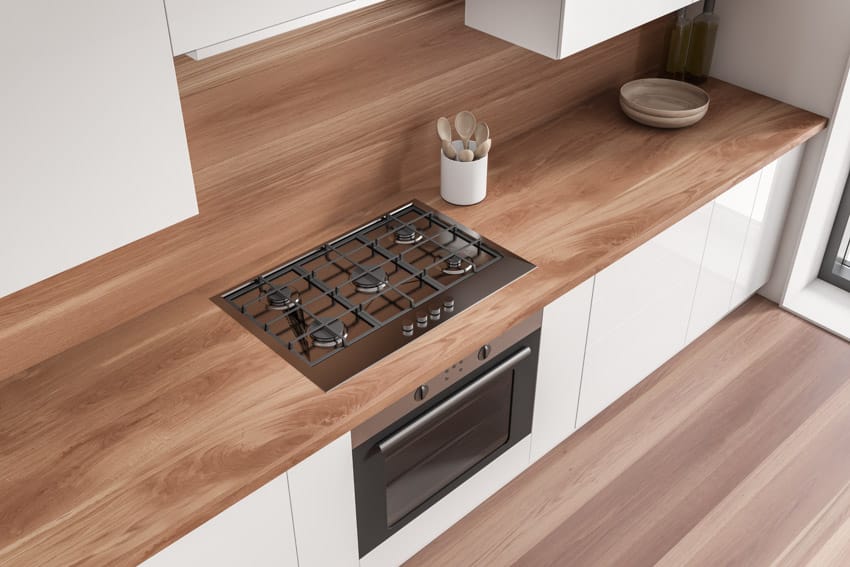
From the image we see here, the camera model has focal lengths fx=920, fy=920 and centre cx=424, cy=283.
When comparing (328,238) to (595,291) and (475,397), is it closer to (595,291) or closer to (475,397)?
(475,397)

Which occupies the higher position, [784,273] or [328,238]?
[328,238]

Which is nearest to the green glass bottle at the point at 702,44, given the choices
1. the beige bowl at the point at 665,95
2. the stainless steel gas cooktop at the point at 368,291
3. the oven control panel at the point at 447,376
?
the beige bowl at the point at 665,95

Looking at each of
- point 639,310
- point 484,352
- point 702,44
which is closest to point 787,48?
point 702,44

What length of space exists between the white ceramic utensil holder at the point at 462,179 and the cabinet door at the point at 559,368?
Answer: 1.39 ft

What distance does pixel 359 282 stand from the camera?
2.42 meters

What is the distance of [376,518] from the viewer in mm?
2344

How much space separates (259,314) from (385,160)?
650mm

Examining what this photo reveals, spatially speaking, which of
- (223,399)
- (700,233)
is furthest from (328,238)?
(700,233)

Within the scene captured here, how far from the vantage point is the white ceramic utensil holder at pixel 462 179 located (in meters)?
2.67

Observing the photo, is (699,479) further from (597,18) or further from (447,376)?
(597,18)

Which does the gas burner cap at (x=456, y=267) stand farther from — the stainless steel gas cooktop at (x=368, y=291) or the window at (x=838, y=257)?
the window at (x=838, y=257)

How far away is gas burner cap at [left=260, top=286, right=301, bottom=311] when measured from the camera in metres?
2.35

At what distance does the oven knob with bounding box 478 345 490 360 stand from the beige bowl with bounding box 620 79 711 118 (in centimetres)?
126

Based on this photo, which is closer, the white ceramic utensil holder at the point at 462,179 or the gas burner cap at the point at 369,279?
the gas burner cap at the point at 369,279
